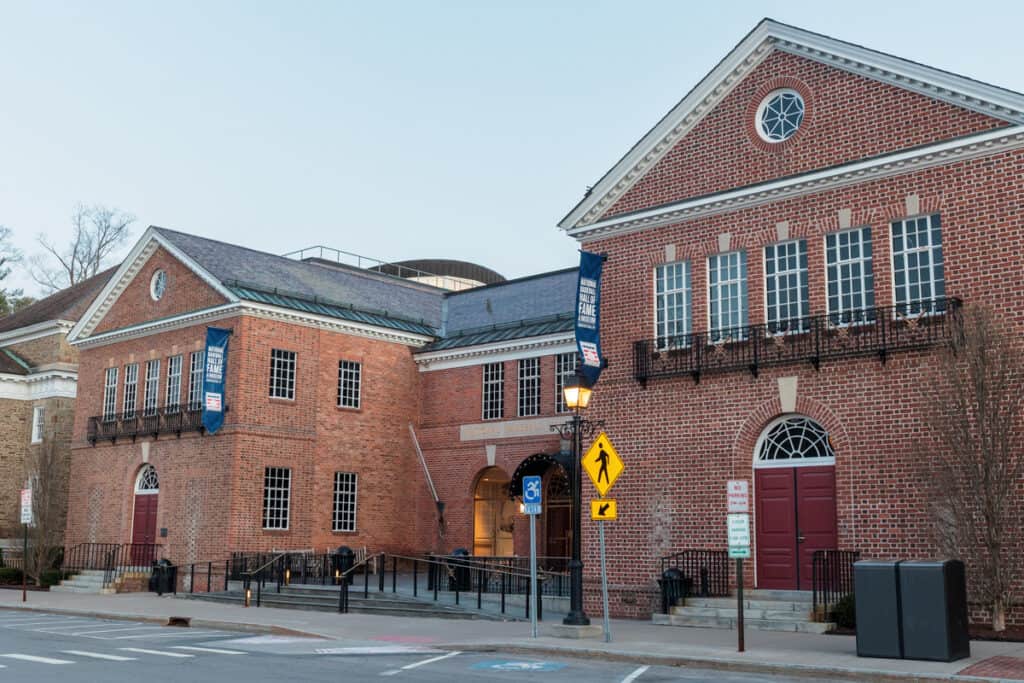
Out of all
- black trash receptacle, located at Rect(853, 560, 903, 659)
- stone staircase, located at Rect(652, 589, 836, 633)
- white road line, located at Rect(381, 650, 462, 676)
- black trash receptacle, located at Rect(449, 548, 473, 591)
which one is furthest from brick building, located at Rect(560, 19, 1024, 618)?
white road line, located at Rect(381, 650, 462, 676)

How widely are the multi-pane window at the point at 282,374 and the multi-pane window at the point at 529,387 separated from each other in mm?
6927

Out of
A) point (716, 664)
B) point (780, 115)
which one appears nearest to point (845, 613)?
point (716, 664)

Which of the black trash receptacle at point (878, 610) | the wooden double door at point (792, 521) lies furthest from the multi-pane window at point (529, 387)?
the black trash receptacle at point (878, 610)

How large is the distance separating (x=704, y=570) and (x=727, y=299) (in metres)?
5.57

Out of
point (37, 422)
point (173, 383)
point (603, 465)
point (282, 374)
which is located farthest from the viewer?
point (37, 422)

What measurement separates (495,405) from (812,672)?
20.9 metres

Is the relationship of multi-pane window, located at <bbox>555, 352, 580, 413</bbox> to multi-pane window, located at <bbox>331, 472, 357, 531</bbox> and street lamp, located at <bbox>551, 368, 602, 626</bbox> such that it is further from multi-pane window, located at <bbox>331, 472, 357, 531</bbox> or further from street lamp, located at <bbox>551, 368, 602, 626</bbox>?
street lamp, located at <bbox>551, 368, 602, 626</bbox>

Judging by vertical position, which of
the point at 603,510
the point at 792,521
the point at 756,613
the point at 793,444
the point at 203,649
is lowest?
the point at 203,649

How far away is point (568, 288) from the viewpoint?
34875mm

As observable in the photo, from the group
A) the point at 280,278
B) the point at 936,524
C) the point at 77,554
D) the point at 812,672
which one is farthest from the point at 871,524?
the point at 77,554

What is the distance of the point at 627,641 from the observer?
1700 cm

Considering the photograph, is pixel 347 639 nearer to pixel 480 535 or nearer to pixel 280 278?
pixel 480 535

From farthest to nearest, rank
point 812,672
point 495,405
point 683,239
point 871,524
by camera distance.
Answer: point 495,405 → point 683,239 → point 871,524 → point 812,672

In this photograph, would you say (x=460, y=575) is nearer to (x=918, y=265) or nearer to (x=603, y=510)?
(x=603, y=510)
